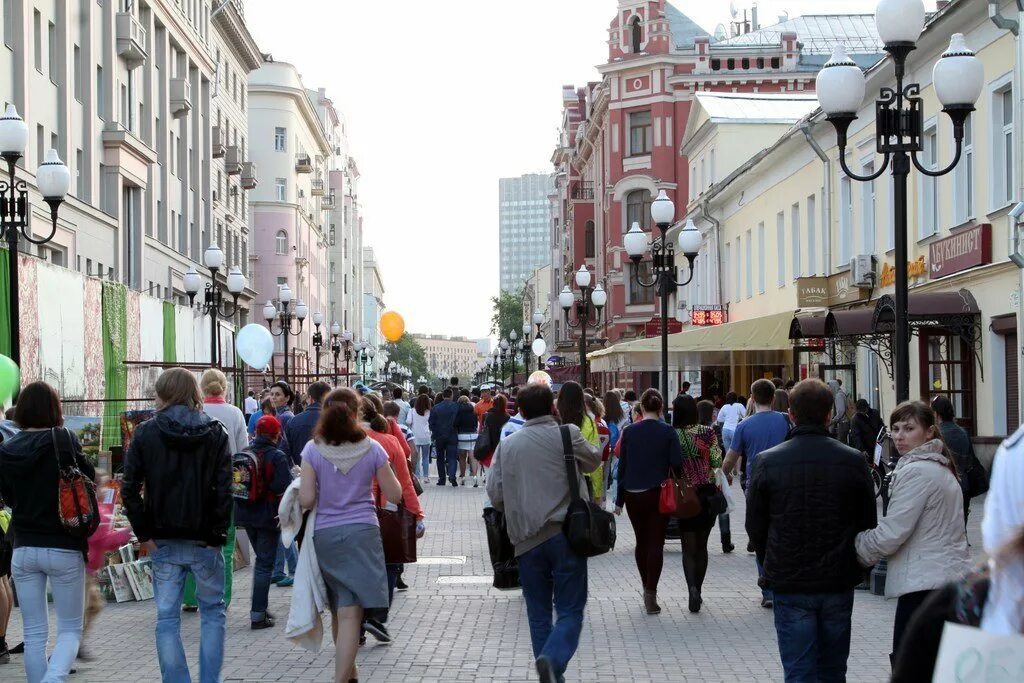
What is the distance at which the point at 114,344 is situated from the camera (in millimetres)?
18906

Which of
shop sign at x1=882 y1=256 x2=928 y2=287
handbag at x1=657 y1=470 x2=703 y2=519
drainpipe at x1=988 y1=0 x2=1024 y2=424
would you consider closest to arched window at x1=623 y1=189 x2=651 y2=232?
shop sign at x1=882 y1=256 x2=928 y2=287

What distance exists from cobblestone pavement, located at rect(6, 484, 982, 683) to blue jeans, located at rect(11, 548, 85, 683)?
3.88ft

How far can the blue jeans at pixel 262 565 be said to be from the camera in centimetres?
1040

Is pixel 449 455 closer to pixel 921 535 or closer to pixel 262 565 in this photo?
pixel 262 565

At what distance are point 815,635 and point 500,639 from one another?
387cm

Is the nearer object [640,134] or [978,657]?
[978,657]

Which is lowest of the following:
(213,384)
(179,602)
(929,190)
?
(179,602)

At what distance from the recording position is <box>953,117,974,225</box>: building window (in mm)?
20938

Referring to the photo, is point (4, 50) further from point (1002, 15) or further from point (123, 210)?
point (1002, 15)

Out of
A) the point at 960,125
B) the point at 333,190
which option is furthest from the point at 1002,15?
the point at 333,190

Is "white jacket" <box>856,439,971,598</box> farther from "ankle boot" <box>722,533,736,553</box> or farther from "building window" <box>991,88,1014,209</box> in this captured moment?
"building window" <box>991,88,1014,209</box>

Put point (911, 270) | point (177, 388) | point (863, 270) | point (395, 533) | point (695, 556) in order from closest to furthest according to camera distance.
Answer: point (177, 388), point (395, 533), point (695, 556), point (911, 270), point (863, 270)

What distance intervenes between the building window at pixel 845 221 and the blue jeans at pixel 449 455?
28.1ft

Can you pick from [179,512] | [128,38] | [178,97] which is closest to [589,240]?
[178,97]
